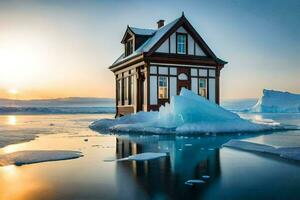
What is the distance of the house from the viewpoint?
1073 inches

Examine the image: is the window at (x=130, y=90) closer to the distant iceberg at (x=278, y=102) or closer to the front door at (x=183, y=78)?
the front door at (x=183, y=78)

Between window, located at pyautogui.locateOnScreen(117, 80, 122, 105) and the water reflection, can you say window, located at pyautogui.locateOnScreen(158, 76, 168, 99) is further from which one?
the water reflection

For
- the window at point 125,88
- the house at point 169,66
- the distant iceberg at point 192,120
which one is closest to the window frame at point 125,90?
the window at point 125,88

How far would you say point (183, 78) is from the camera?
28781mm

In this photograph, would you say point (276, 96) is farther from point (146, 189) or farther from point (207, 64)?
point (146, 189)

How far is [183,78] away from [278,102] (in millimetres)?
108168

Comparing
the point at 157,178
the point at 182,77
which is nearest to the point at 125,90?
the point at 182,77

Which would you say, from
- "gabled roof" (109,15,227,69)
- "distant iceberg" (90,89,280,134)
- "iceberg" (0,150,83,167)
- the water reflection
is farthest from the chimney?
"iceberg" (0,150,83,167)

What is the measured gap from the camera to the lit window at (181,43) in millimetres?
28359

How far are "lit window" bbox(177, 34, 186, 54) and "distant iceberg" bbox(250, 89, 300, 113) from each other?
10206 centimetres

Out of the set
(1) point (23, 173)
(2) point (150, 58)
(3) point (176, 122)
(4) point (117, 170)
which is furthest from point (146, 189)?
(2) point (150, 58)

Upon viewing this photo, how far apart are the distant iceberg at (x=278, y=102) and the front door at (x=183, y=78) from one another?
101 m

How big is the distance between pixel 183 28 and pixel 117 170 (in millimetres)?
22097

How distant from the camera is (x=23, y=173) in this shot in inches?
319
